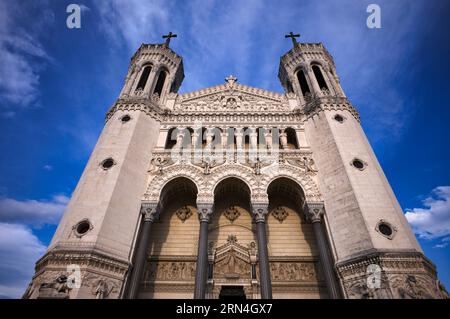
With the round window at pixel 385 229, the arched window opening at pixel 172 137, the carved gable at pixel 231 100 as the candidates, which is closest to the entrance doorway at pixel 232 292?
the round window at pixel 385 229

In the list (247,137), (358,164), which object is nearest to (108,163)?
(247,137)

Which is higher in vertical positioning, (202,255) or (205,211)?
(205,211)

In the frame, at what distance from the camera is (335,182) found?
13.1 m

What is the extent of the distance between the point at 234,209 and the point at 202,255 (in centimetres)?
414

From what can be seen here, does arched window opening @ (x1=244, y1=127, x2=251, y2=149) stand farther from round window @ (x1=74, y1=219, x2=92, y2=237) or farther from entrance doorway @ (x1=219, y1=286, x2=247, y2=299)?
round window @ (x1=74, y1=219, x2=92, y2=237)

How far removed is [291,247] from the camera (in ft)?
45.3

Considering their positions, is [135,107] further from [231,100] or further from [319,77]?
[319,77]

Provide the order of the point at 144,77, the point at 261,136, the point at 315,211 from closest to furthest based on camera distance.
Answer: the point at 315,211, the point at 261,136, the point at 144,77

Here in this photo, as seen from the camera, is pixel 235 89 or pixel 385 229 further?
pixel 235 89

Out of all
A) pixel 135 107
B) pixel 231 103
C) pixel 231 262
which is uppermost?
pixel 231 103

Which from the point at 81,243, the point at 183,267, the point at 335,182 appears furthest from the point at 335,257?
the point at 81,243

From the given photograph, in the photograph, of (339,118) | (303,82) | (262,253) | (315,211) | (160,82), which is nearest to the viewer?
(262,253)
